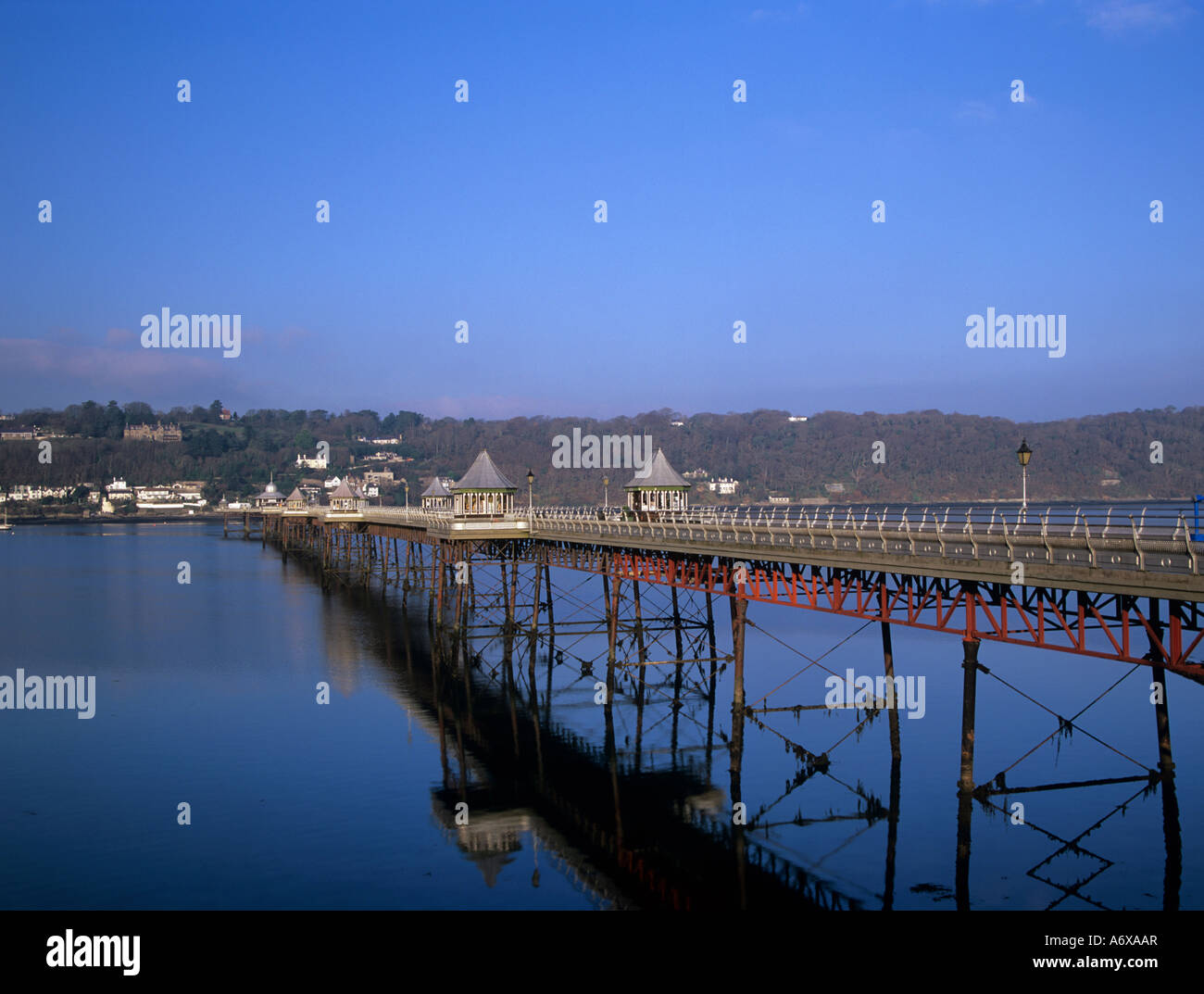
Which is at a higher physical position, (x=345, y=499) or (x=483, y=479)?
(x=483, y=479)

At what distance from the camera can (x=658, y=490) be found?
5112 centimetres

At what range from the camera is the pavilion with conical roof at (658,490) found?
167 ft

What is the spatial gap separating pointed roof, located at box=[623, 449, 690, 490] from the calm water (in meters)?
8.03

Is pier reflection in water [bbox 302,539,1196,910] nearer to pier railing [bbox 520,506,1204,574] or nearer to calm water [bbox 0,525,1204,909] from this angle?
calm water [bbox 0,525,1204,909]

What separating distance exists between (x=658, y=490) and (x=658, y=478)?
2.03ft

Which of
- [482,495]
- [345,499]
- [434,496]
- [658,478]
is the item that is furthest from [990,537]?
[345,499]

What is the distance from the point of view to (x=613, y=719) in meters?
41.2

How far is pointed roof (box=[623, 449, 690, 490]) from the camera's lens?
5103 centimetres
